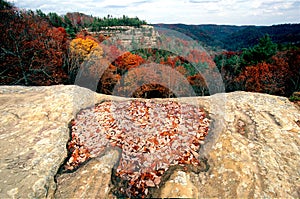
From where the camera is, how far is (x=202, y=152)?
4.07m

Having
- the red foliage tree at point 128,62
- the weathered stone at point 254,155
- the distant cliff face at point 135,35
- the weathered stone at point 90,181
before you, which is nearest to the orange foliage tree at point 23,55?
the red foliage tree at point 128,62

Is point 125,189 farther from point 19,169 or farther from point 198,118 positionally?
point 198,118

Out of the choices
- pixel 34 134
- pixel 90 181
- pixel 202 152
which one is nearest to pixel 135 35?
pixel 34 134

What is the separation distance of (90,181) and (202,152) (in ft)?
7.49

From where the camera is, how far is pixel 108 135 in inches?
185

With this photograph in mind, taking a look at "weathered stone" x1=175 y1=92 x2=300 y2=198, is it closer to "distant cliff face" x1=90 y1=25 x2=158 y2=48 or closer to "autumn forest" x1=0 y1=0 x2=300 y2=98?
"autumn forest" x1=0 y1=0 x2=300 y2=98

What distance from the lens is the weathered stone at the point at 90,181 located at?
3.24 m

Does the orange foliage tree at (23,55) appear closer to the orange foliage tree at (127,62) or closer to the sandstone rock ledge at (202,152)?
the orange foliage tree at (127,62)

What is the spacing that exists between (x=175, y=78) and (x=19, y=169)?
78.3 feet

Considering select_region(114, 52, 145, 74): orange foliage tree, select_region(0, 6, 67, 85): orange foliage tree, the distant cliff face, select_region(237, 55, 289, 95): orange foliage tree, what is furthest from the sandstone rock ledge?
the distant cliff face

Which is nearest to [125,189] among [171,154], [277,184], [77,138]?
[171,154]

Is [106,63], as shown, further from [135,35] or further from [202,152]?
[135,35]

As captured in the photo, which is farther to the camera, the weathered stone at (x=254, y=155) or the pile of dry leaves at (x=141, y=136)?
the pile of dry leaves at (x=141, y=136)

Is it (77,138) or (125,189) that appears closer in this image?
(125,189)
